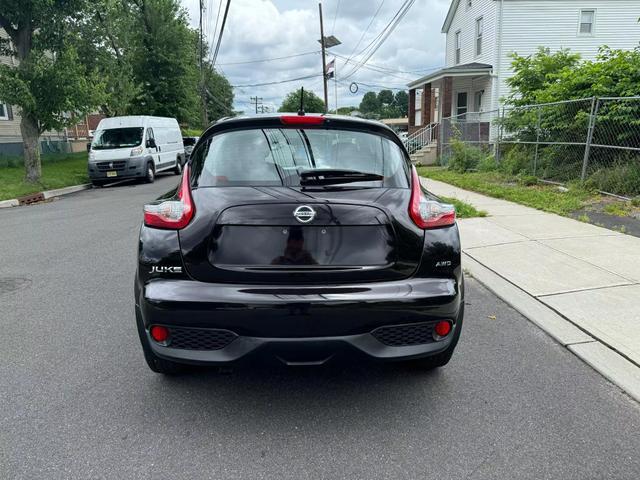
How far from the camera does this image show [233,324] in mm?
2590

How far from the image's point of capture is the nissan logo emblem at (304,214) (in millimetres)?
2652

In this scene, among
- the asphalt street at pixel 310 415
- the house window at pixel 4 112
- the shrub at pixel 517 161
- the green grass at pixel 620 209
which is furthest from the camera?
the house window at pixel 4 112

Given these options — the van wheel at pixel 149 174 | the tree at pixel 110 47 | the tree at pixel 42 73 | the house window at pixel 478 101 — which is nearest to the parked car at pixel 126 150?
the van wheel at pixel 149 174

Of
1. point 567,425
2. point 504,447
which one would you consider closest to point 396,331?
point 504,447

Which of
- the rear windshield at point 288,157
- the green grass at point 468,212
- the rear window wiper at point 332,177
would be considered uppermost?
the rear windshield at point 288,157

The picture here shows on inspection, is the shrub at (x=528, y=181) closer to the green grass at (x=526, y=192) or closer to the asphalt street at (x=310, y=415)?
the green grass at (x=526, y=192)

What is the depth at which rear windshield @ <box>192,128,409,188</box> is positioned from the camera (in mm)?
2906

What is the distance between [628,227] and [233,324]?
6811mm

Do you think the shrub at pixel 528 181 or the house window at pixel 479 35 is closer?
the shrub at pixel 528 181

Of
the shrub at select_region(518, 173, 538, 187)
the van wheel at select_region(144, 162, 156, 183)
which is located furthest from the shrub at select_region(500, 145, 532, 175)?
the van wheel at select_region(144, 162, 156, 183)

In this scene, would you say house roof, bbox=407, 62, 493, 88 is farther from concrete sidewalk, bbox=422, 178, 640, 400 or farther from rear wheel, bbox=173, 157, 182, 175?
concrete sidewalk, bbox=422, 178, 640, 400

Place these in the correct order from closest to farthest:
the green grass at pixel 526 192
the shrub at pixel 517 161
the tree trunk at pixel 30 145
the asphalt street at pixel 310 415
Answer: the asphalt street at pixel 310 415 < the green grass at pixel 526 192 < the shrub at pixel 517 161 < the tree trunk at pixel 30 145

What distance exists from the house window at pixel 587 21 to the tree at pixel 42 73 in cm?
2126

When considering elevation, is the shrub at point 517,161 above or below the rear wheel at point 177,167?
above
